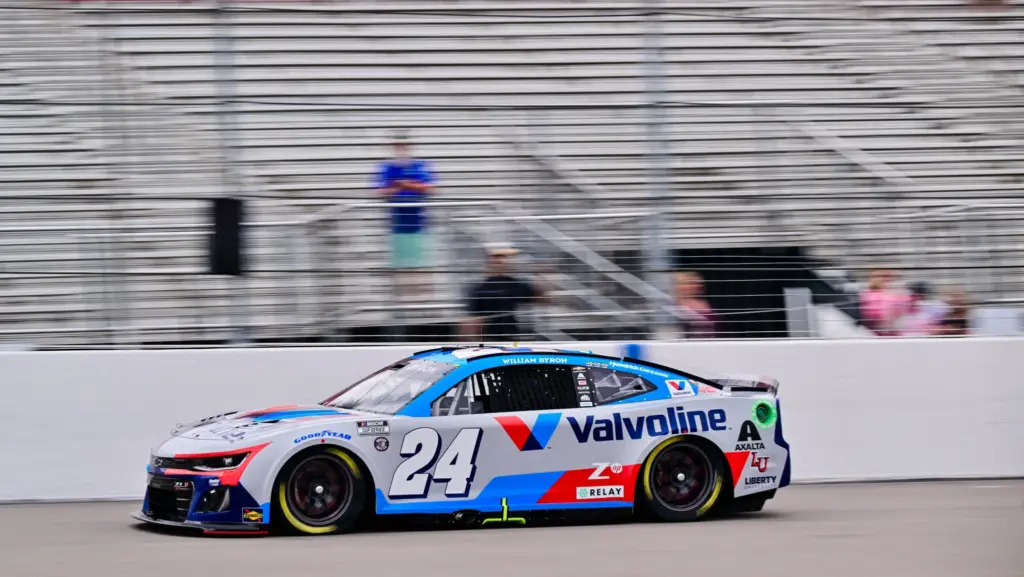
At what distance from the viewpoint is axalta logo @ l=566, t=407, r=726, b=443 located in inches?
332

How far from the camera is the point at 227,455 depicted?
7.73m

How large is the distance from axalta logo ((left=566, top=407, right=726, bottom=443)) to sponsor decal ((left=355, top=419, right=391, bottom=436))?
1155 mm

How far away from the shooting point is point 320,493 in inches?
313

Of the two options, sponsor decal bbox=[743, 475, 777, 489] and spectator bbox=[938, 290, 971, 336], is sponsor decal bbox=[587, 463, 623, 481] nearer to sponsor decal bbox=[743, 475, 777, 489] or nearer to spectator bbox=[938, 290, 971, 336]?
sponsor decal bbox=[743, 475, 777, 489]

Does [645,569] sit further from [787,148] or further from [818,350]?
[787,148]

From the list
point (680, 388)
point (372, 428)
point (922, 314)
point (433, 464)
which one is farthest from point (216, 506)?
point (922, 314)

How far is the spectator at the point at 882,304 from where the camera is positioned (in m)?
11.3

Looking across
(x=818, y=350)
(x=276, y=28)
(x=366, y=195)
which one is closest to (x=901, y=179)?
(x=818, y=350)

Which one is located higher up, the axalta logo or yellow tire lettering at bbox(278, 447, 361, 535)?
the axalta logo

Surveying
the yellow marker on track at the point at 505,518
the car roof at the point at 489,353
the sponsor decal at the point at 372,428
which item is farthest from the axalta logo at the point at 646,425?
the sponsor decal at the point at 372,428

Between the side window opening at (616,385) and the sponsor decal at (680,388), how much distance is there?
134mm

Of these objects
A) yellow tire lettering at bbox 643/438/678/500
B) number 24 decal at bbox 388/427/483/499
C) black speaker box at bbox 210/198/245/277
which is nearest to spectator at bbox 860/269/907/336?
yellow tire lettering at bbox 643/438/678/500

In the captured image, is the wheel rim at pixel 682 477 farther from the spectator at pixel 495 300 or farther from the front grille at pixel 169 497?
the front grille at pixel 169 497

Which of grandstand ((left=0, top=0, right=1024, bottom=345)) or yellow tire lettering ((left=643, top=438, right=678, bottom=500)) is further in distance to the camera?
grandstand ((left=0, top=0, right=1024, bottom=345))
